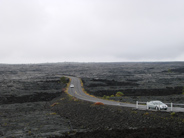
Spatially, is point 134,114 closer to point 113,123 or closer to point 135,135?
point 113,123

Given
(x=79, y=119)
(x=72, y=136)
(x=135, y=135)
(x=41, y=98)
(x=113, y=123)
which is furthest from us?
(x=41, y=98)

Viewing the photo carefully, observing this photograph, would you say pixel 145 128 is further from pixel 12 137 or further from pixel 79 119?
pixel 12 137

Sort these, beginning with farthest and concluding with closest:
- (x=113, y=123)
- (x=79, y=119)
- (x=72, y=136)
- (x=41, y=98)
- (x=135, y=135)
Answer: (x=41, y=98) → (x=79, y=119) → (x=113, y=123) → (x=72, y=136) → (x=135, y=135)

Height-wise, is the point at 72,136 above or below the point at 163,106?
below

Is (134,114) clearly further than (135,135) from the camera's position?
Yes

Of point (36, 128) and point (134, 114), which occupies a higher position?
point (134, 114)

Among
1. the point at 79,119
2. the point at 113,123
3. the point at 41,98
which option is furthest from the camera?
the point at 41,98

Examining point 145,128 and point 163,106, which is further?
point 163,106

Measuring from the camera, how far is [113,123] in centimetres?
2866

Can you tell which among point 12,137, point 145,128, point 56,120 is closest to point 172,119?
point 145,128

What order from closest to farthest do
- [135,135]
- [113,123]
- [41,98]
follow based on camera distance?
[135,135], [113,123], [41,98]

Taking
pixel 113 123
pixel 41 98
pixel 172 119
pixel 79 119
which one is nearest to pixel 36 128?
pixel 79 119

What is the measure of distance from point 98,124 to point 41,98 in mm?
38483

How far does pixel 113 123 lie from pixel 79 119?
23.7ft
